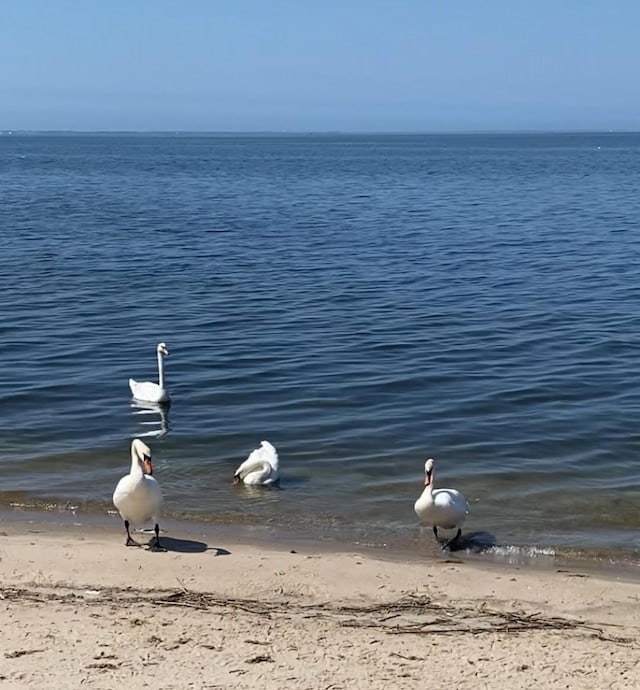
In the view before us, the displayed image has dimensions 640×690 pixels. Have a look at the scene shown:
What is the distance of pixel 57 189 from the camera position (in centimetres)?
6244

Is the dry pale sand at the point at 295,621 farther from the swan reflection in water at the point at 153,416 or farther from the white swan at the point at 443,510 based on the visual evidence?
the swan reflection in water at the point at 153,416

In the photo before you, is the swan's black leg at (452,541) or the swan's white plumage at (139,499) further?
the swan's black leg at (452,541)

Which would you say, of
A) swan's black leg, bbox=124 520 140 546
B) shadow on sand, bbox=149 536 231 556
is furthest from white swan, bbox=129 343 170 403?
swan's black leg, bbox=124 520 140 546

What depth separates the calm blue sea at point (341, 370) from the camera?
41.7 ft

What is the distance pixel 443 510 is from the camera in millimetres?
11055

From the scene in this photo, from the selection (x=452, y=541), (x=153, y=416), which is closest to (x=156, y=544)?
(x=452, y=541)

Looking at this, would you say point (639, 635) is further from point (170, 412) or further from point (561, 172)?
point (561, 172)

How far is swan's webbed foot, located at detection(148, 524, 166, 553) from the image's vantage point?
10.6 meters

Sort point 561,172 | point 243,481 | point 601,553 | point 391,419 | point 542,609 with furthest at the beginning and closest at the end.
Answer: point 561,172 < point 391,419 < point 243,481 < point 601,553 < point 542,609

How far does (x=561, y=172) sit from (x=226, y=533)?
241ft

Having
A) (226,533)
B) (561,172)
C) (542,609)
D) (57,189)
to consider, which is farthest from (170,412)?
(561,172)

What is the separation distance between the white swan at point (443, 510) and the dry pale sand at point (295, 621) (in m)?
0.56

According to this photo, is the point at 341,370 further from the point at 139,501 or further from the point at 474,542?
the point at 139,501

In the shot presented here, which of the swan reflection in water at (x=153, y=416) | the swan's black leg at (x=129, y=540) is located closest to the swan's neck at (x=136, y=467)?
the swan's black leg at (x=129, y=540)
